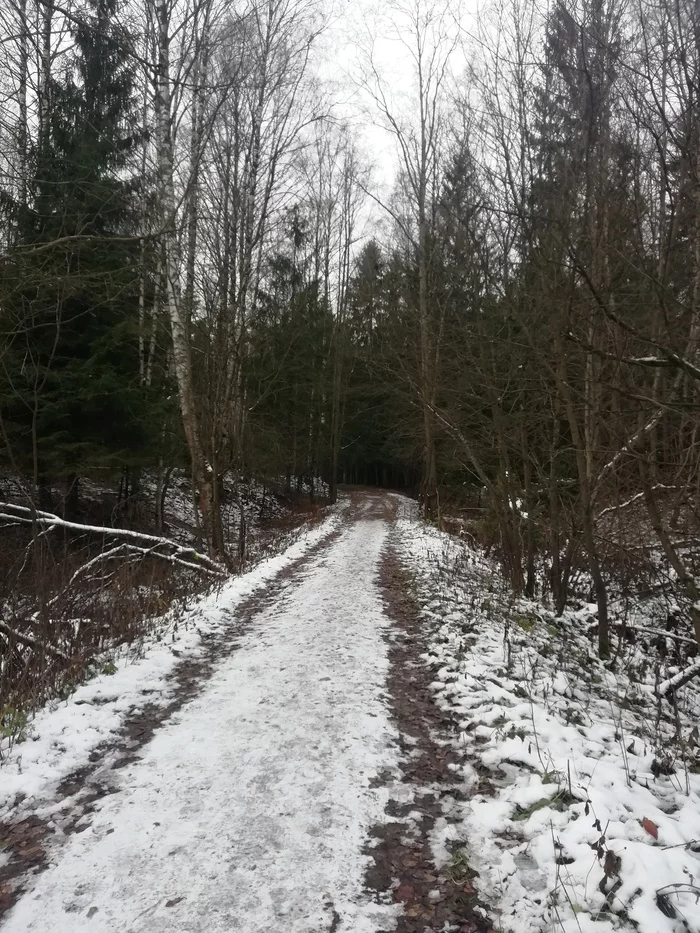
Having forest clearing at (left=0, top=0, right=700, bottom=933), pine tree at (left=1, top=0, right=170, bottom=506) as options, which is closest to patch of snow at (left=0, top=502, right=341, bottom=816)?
forest clearing at (left=0, top=0, right=700, bottom=933)

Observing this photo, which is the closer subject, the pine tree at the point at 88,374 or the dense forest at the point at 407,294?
the dense forest at the point at 407,294

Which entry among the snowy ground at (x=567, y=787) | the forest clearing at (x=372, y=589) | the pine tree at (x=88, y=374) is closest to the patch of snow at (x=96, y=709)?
the forest clearing at (x=372, y=589)

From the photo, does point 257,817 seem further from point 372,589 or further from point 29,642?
point 372,589

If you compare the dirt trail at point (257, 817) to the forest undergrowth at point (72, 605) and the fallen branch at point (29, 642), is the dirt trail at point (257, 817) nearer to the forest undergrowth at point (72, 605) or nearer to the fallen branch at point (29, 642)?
the forest undergrowth at point (72, 605)

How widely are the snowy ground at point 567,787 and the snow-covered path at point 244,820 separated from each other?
0.60 m

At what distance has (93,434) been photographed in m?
12.3

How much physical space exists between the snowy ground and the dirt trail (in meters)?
0.24

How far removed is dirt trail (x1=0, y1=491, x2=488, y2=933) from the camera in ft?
8.02

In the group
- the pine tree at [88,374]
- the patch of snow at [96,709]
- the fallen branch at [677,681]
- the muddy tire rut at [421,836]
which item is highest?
the pine tree at [88,374]

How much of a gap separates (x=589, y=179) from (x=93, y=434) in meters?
10.8

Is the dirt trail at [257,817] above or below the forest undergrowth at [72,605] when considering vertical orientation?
below

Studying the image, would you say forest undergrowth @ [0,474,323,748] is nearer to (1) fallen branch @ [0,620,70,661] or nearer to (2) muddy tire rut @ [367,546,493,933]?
(1) fallen branch @ [0,620,70,661]

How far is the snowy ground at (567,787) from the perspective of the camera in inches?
97.1

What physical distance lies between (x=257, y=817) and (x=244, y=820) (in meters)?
0.07
